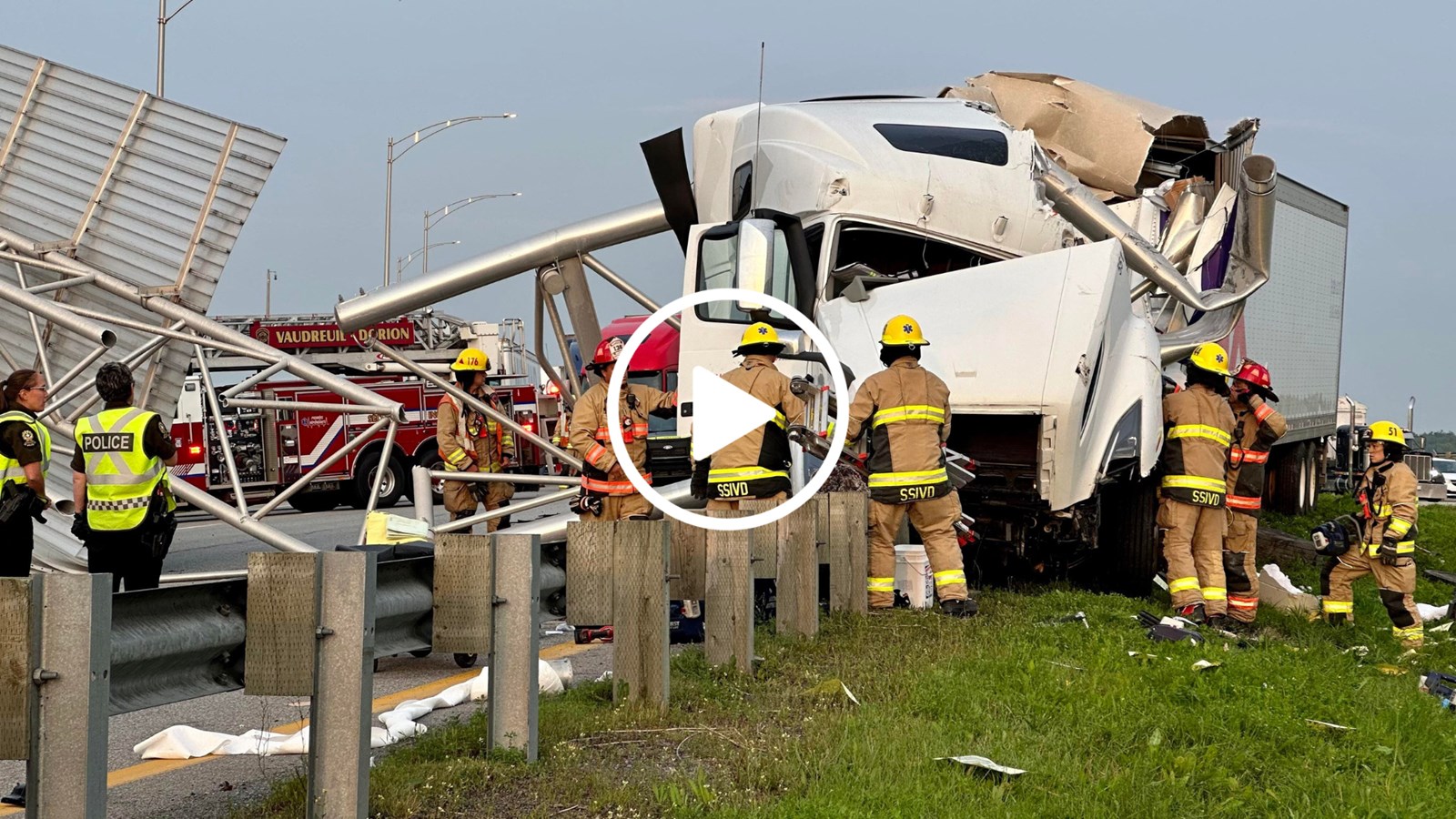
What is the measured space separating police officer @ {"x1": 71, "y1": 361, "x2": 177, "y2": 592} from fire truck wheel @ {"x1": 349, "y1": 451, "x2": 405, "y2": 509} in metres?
16.7

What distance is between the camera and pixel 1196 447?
10.2 metres

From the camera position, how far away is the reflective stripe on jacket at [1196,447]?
10.2 m

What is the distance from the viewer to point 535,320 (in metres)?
12.6

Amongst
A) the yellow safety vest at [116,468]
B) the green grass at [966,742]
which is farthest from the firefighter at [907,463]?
the yellow safety vest at [116,468]

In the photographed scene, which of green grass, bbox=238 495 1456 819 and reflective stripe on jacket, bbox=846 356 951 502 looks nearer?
green grass, bbox=238 495 1456 819

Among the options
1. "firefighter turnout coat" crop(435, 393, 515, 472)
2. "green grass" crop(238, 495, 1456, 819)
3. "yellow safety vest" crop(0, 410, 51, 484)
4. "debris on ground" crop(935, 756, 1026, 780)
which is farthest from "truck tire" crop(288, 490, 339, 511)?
"debris on ground" crop(935, 756, 1026, 780)

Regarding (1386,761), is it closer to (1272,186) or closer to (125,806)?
(125,806)

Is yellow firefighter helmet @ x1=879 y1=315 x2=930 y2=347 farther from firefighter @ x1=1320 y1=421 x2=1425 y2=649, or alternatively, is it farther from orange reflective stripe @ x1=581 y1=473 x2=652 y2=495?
firefighter @ x1=1320 y1=421 x2=1425 y2=649

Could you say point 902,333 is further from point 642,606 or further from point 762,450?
point 642,606

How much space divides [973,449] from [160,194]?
6.14 meters

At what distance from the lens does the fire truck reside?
77.2 feet

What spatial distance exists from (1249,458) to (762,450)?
4.31 meters

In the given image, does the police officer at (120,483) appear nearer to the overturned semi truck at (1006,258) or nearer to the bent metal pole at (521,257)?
the overturned semi truck at (1006,258)

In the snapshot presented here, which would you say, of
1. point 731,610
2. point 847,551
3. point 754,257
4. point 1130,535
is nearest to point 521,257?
point 754,257
